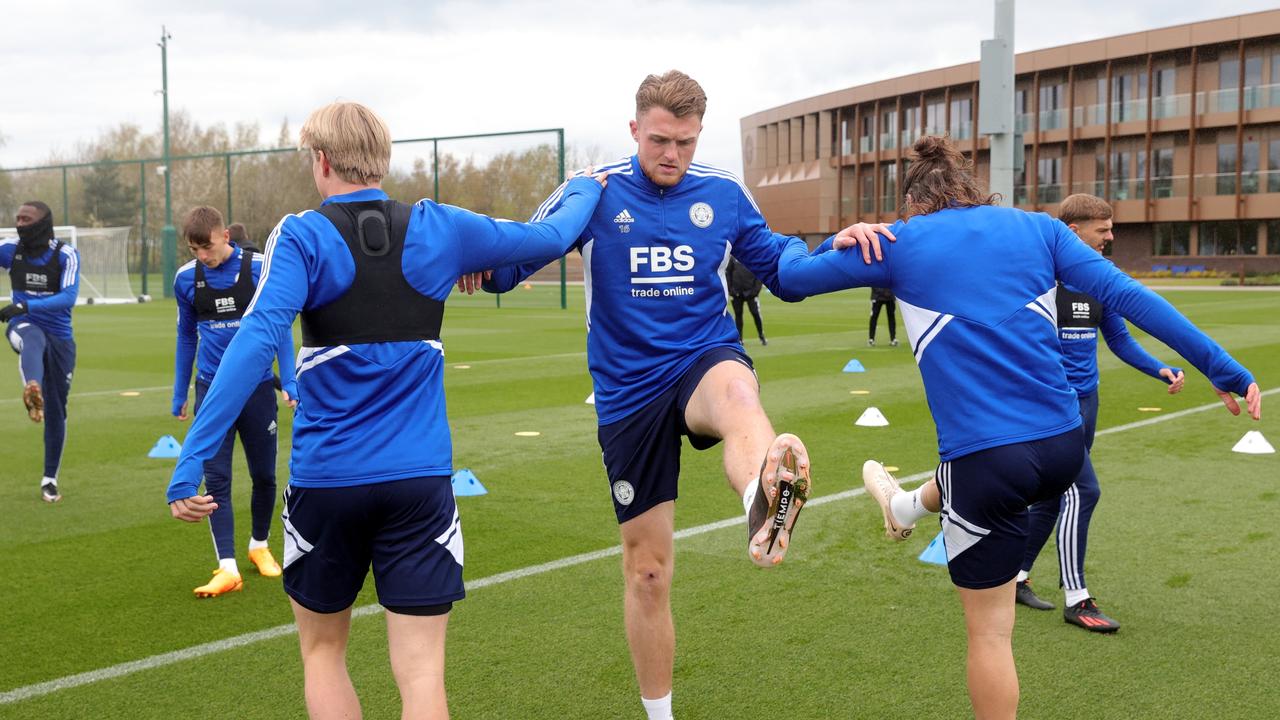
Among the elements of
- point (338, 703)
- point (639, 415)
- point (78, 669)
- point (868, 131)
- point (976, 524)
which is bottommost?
point (78, 669)

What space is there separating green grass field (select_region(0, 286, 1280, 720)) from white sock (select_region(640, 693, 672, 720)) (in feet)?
0.69

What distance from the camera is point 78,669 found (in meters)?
4.81

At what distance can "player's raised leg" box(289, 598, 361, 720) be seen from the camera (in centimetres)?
313

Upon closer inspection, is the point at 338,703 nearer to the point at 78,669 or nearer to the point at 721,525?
the point at 78,669

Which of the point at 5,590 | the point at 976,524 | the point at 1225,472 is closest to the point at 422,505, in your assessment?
the point at 976,524

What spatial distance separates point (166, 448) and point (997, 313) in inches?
333

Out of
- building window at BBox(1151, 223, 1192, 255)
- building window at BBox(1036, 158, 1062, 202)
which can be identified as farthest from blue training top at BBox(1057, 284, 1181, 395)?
building window at BBox(1036, 158, 1062, 202)

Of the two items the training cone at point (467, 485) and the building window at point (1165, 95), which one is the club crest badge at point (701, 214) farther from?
the building window at point (1165, 95)

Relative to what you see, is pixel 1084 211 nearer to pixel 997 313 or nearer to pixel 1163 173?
pixel 997 313

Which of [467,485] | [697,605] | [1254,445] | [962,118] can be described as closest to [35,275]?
[467,485]

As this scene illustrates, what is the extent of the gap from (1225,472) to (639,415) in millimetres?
6433

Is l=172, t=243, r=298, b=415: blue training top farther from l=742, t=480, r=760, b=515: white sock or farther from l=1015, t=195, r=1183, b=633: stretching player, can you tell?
l=1015, t=195, r=1183, b=633: stretching player

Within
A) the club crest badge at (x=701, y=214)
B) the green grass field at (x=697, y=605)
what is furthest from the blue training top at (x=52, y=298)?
the club crest badge at (x=701, y=214)

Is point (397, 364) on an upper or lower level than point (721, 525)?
upper
